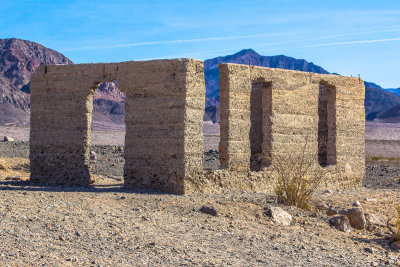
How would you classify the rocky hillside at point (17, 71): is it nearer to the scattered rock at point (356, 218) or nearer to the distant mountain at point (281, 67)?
the distant mountain at point (281, 67)

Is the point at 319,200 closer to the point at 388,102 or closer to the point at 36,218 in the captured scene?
the point at 36,218

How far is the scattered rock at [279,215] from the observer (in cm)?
945

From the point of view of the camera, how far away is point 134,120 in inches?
458

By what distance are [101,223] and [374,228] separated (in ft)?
16.9

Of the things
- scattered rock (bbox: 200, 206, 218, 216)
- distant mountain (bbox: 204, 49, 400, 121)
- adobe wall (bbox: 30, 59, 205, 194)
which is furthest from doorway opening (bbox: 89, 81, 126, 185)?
distant mountain (bbox: 204, 49, 400, 121)

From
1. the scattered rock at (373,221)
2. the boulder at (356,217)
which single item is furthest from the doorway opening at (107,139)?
the scattered rock at (373,221)

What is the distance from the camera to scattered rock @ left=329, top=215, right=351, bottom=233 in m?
9.54

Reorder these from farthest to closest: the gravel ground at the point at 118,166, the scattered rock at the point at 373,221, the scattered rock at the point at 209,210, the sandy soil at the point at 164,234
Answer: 1. the gravel ground at the point at 118,166
2. the scattered rock at the point at 373,221
3. the scattered rock at the point at 209,210
4. the sandy soil at the point at 164,234

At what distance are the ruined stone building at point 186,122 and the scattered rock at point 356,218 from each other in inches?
93.0

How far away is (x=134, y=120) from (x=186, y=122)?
1.24 m

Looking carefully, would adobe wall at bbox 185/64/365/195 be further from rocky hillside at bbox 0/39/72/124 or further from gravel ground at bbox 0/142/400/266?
rocky hillside at bbox 0/39/72/124

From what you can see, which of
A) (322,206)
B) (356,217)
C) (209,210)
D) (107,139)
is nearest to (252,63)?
(107,139)

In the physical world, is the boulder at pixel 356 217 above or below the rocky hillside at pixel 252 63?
below

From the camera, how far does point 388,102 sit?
361 feet
